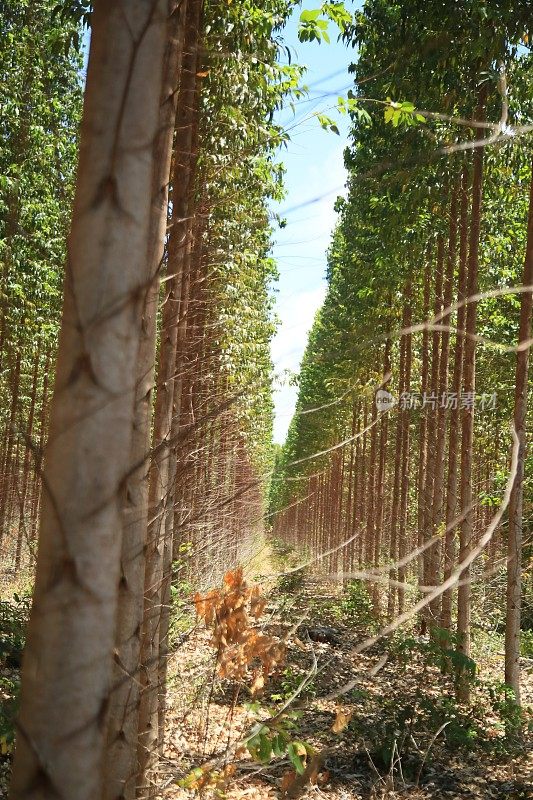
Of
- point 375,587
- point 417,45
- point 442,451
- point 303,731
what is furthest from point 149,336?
point 375,587

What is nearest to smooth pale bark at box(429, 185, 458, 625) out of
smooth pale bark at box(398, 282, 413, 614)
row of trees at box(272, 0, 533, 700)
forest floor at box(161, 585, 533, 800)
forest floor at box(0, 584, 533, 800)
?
Answer: row of trees at box(272, 0, 533, 700)

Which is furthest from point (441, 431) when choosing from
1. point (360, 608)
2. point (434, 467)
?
point (360, 608)

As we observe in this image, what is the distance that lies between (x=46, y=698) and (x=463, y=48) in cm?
700

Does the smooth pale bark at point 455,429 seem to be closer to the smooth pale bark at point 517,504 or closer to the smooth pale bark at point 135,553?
the smooth pale bark at point 517,504

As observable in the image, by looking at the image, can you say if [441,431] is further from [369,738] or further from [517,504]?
[369,738]

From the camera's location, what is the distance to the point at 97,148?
1048 millimetres

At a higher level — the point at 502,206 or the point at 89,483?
the point at 502,206

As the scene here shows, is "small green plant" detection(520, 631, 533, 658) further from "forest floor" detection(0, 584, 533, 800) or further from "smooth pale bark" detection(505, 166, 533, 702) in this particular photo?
"smooth pale bark" detection(505, 166, 533, 702)

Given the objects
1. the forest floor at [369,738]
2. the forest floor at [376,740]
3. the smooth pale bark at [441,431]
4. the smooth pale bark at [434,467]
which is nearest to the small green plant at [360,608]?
the smooth pale bark at [434,467]

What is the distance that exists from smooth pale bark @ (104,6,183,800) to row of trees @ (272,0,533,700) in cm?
38

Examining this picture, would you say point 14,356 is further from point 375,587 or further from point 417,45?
point 417,45

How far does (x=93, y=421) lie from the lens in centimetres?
97

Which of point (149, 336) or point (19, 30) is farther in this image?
point (19, 30)

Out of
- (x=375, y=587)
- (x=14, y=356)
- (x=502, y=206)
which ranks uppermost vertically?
(x=502, y=206)
